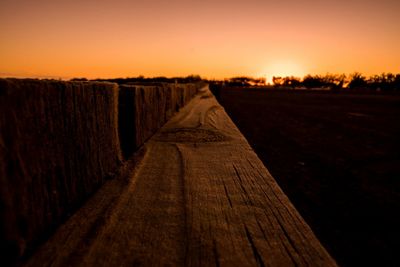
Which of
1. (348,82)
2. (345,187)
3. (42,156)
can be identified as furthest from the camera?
(348,82)

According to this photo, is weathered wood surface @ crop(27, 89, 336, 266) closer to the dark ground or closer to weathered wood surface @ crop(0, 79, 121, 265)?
weathered wood surface @ crop(0, 79, 121, 265)

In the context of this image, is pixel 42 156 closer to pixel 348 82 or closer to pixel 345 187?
pixel 345 187

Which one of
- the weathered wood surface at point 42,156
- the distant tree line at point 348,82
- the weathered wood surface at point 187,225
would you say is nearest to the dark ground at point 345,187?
the weathered wood surface at point 187,225

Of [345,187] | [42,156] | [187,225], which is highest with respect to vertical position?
[42,156]

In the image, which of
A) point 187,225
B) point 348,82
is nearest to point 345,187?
point 187,225

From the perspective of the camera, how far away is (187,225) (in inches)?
28.5

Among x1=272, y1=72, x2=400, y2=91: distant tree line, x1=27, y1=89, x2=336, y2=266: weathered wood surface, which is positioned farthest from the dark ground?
x1=272, y1=72, x2=400, y2=91: distant tree line

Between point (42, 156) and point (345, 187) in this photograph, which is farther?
point (345, 187)

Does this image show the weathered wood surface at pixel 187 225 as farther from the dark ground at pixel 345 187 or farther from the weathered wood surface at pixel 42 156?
the dark ground at pixel 345 187

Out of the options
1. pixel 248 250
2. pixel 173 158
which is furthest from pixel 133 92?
pixel 248 250

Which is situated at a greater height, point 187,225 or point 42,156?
point 42,156

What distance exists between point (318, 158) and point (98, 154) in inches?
214

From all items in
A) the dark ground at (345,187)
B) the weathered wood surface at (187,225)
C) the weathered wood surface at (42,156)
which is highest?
the weathered wood surface at (42,156)

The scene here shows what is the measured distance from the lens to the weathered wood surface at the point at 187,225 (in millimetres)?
601
